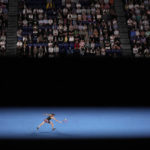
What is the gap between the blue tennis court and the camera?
281 inches

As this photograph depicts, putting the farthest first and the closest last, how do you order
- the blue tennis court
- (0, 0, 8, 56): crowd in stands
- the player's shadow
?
A: (0, 0, 8, 56): crowd in stands → the blue tennis court → the player's shadow

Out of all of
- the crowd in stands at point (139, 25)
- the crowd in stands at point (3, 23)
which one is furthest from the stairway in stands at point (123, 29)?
the crowd in stands at point (3, 23)

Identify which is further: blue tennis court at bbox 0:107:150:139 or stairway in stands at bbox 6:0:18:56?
stairway in stands at bbox 6:0:18:56

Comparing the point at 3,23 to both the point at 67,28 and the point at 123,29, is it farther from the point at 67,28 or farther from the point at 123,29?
the point at 123,29

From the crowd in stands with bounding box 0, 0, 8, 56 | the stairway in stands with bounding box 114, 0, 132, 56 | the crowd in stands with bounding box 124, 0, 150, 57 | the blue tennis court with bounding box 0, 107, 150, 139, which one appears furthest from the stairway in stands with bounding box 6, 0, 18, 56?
the crowd in stands with bounding box 124, 0, 150, 57

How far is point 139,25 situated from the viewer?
39.8 ft

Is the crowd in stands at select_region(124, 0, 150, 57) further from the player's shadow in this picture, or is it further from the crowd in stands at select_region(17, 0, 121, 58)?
the player's shadow

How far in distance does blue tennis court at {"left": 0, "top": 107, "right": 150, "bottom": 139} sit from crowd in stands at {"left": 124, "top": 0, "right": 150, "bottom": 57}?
3495 millimetres

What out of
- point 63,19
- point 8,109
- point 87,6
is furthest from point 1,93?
point 87,6

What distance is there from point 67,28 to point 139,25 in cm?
345

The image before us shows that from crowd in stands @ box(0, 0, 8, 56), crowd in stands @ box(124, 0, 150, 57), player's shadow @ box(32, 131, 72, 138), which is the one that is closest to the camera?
player's shadow @ box(32, 131, 72, 138)

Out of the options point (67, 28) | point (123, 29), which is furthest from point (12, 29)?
point (123, 29)

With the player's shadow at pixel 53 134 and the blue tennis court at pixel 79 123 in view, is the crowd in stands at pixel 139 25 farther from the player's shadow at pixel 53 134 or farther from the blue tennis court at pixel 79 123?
the player's shadow at pixel 53 134

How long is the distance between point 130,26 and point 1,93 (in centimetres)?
707
